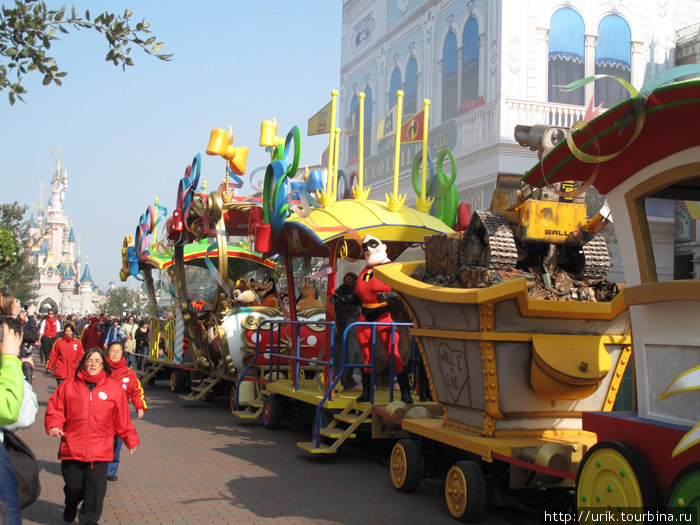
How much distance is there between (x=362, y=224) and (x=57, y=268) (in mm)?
118722

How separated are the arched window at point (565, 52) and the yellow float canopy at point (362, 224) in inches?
563

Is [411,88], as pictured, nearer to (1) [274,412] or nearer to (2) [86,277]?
(1) [274,412]

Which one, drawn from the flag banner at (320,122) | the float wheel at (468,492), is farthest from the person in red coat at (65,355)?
the flag banner at (320,122)

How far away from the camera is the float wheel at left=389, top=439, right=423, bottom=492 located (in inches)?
260

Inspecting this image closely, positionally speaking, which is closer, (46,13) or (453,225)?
(46,13)

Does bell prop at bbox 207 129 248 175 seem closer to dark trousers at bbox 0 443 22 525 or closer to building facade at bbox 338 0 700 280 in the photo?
building facade at bbox 338 0 700 280

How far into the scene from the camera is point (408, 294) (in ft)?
21.0

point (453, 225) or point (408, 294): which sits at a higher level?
point (453, 225)

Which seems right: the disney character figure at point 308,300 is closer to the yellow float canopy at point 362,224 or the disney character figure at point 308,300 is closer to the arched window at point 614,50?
the yellow float canopy at point 362,224

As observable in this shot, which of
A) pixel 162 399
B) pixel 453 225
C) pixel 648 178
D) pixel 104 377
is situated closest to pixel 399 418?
pixel 104 377

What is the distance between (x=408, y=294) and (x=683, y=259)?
1797 cm

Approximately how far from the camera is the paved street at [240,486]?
20.1 feet

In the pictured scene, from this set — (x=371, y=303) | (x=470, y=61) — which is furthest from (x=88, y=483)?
(x=470, y=61)

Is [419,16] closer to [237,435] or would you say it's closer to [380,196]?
[380,196]
